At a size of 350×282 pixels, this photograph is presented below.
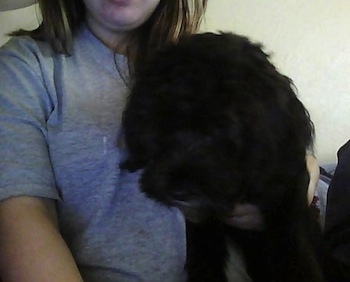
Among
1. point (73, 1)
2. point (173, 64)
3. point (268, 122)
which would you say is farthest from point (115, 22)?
point (268, 122)

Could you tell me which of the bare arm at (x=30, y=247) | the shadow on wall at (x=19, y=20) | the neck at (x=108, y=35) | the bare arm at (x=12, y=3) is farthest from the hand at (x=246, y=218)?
the shadow on wall at (x=19, y=20)

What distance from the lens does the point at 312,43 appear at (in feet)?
6.54

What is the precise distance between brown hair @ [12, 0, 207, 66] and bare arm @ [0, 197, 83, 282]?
10.8 inches

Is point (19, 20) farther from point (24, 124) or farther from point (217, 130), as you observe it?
point (217, 130)

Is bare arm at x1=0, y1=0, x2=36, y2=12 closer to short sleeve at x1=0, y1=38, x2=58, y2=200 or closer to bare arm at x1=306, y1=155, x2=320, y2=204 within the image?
short sleeve at x1=0, y1=38, x2=58, y2=200

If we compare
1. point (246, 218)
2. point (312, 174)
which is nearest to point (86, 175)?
point (246, 218)

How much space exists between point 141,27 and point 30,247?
0.45m

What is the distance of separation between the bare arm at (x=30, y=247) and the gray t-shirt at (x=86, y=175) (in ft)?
0.17

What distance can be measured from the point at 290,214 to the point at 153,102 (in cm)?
27

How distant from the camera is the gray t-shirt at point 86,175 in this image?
3.30ft

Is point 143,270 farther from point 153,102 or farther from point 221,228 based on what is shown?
point 153,102

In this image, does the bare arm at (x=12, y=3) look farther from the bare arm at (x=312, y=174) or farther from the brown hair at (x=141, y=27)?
the bare arm at (x=312, y=174)

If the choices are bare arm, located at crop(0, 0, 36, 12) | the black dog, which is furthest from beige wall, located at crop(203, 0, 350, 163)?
the black dog

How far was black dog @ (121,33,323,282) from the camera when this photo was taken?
0.81 metres
